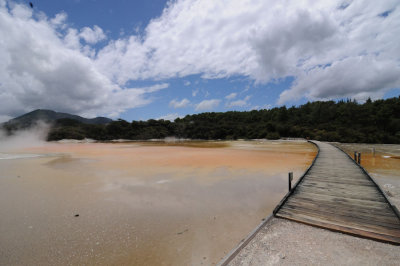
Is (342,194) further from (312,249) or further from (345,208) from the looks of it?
(312,249)

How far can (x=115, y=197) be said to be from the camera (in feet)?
16.4

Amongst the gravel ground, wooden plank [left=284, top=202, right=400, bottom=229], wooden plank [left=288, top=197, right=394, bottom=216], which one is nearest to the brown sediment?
the gravel ground

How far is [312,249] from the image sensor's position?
2246mm

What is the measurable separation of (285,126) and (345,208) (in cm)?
3843

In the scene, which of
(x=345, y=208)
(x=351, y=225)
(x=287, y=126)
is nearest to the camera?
(x=351, y=225)

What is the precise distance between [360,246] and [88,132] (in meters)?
53.0

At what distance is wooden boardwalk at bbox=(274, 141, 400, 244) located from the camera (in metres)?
2.65

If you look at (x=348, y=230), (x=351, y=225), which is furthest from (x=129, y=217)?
(x=351, y=225)

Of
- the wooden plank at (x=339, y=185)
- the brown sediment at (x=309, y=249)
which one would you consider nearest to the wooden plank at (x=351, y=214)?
the brown sediment at (x=309, y=249)

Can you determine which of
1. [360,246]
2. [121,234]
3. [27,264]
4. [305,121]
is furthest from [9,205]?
[305,121]

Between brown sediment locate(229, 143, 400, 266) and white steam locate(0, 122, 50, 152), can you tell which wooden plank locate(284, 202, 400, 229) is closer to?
brown sediment locate(229, 143, 400, 266)

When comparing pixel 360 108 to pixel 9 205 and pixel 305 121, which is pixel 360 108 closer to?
pixel 305 121

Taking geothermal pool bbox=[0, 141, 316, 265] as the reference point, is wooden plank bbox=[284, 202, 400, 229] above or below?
above

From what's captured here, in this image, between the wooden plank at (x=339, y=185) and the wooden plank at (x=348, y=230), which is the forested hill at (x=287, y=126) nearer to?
the wooden plank at (x=339, y=185)
